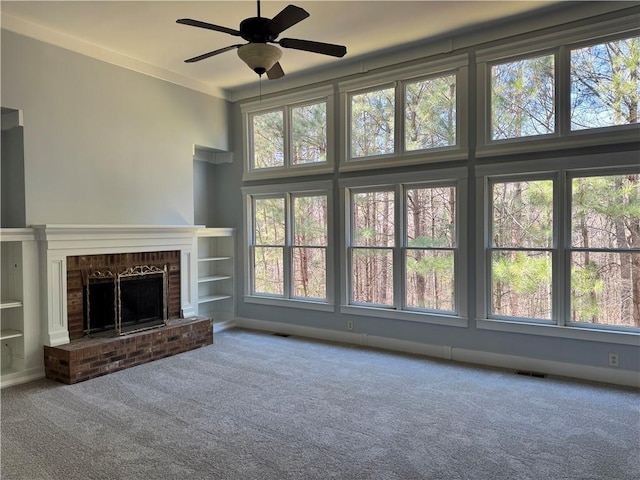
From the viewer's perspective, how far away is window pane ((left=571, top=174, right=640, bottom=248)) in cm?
423

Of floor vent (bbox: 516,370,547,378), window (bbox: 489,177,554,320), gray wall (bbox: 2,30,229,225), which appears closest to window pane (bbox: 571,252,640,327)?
window (bbox: 489,177,554,320)

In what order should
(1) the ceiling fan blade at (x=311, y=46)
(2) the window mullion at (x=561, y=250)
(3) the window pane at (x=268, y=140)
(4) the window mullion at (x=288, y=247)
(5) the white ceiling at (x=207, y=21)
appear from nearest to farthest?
(1) the ceiling fan blade at (x=311, y=46), (5) the white ceiling at (x=207, y=21), (2) the window mullion at (x=561, y=250), (4) the window mullion at (x=288, y=247), (3) the window pane at (x=268, y=140)

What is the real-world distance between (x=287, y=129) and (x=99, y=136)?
2497mm

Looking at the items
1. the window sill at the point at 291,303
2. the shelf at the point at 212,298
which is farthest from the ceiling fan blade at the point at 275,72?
the shelf at the point at 212,298

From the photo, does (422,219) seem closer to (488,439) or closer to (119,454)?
(488,439)

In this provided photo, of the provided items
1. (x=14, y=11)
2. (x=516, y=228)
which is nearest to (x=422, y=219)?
(x=516, y=228)

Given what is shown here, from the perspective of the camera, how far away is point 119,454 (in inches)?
118

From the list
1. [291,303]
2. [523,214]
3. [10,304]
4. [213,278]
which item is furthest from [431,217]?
[10,304]

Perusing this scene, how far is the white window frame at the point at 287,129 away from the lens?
6.01 m

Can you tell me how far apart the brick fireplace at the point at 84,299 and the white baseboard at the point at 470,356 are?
131cm

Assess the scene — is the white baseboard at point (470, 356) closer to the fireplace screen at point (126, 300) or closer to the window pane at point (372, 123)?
the fireplace screen at point (126, 300)

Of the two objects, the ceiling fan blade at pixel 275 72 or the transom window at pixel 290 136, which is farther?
the transom window at pixel 290 136

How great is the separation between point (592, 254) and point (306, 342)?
349 cm

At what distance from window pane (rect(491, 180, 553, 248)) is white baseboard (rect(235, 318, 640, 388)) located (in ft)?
4.05
